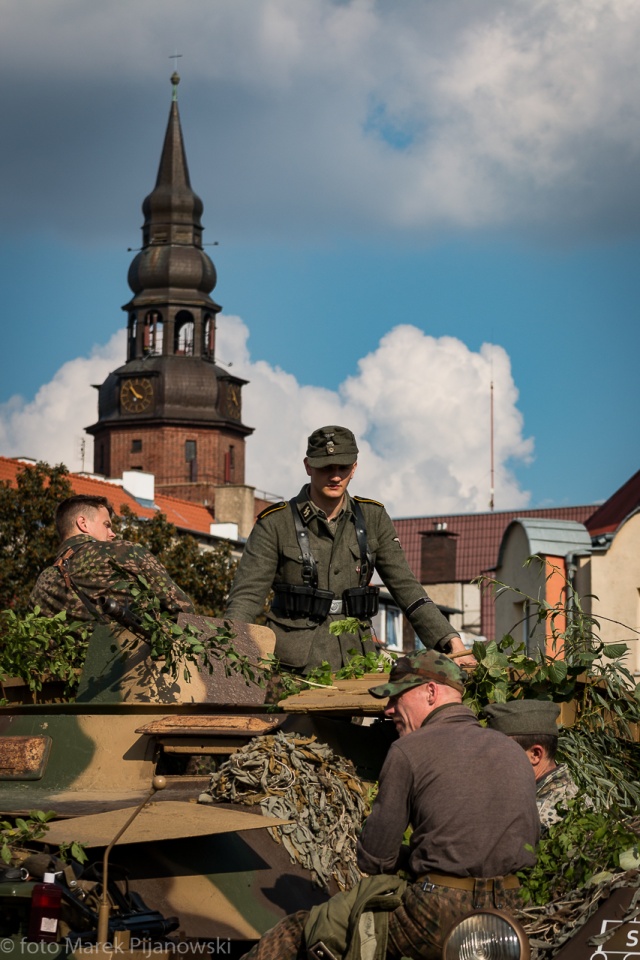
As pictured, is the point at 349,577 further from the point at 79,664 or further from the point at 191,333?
the point at 191,333

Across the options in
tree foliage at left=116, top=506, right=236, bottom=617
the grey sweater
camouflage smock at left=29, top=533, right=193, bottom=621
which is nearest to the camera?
the grey sweater

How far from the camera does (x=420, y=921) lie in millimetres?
5215

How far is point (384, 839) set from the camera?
5.38m

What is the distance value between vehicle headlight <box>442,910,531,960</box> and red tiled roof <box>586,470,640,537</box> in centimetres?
3213

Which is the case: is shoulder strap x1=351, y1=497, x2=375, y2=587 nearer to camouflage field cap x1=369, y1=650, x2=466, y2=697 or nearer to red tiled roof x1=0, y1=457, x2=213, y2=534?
camouflage field cap x1=369, y1=650, x2=466, y2=697

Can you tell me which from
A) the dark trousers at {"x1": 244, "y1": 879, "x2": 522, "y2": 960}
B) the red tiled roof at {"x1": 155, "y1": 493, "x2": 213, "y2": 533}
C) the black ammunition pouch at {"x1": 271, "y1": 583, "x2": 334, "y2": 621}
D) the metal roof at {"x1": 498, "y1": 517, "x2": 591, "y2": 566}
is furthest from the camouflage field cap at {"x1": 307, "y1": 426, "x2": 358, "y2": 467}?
the red tiled roof at {"x1": 155, "y1": 493, "x2": 213, "y2": 533}

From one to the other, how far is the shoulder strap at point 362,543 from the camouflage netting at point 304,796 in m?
2.09

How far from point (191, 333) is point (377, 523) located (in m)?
118

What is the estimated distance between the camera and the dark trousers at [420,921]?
17.0 feet

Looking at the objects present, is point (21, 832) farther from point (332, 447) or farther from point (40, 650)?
point (332, 447)

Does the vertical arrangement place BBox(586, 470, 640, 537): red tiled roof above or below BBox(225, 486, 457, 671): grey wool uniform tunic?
above

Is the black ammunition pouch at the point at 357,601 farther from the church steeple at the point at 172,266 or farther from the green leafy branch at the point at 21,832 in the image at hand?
the church steeple at the point at 172,266

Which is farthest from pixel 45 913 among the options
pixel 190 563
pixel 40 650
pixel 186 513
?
pixel 186 513

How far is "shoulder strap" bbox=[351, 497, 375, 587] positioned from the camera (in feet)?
28.4
